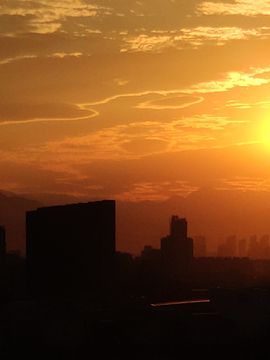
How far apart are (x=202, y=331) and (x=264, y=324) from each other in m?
6.01

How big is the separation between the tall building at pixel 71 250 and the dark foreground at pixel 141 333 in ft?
43.6

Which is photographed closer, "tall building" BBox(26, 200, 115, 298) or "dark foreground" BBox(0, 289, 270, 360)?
"dark foreground" BBox(0, 289, 270, 360)

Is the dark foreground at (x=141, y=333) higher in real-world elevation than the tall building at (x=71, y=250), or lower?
lower

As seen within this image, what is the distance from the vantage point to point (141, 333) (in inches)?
1700

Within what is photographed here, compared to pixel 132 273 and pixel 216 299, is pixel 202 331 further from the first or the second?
pixel 132 273

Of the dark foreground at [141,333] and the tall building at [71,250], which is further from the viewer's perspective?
the tall building at [71,250]

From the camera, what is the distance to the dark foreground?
4069 cm

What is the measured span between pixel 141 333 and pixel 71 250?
103ft

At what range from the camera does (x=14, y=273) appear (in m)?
142

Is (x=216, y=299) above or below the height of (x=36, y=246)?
below

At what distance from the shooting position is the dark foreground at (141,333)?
4069 centimetres

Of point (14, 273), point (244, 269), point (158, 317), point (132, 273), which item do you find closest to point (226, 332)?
point (158, 317)

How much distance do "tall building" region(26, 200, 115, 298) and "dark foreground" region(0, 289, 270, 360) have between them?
13.3 meters

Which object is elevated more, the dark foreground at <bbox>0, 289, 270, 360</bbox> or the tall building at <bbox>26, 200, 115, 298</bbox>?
the tall building at <bbox>26, 200, 115, 298</bbox>
